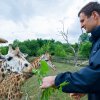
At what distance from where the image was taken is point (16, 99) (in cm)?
568

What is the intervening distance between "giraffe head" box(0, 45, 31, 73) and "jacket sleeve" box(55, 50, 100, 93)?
3403 millimetres

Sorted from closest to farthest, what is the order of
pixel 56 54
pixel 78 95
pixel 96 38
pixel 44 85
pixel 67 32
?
pixel 44 85 → pixel 96 38 → pixel 78 95 → pixel 67 32 → pixel 56 54

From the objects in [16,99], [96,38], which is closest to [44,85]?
[96,38]

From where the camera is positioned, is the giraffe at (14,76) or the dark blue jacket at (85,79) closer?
the dark blue jacket at (85,79)

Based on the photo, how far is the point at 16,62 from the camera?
577cm

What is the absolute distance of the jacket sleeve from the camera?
7.18 feet

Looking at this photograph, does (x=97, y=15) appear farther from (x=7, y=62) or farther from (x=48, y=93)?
(x=7, y=62)

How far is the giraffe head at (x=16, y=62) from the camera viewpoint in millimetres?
5684

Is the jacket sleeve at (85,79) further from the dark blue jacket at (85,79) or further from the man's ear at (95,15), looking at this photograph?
the man's ear at (95,15)

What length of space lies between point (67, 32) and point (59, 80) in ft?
14.5

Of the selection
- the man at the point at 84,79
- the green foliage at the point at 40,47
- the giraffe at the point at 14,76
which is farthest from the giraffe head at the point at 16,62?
the man at the point at 84,79

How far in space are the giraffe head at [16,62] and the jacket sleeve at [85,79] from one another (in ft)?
11.2

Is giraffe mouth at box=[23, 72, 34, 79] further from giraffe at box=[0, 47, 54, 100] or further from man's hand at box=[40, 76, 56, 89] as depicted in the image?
man's hand at box=[40, 76, 56, 89]

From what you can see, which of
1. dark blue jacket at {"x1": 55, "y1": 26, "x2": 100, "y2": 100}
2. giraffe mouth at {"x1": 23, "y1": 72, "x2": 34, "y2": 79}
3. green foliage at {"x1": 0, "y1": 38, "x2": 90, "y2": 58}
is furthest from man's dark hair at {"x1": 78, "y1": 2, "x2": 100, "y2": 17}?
green foliage at {"x1": 0, "y1": 38, "x2": 90, "y2": 58}
